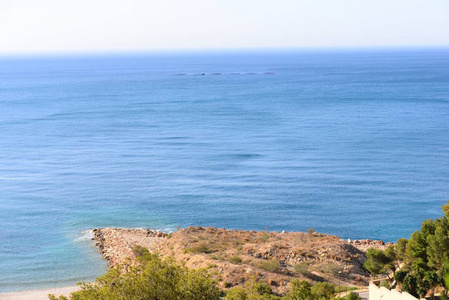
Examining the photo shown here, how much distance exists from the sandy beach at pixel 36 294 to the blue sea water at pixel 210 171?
149 cm

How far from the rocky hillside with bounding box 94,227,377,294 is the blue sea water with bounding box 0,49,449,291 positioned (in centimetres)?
507

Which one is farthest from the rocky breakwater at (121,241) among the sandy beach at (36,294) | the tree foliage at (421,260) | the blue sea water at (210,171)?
the tree foliage at (421,260)

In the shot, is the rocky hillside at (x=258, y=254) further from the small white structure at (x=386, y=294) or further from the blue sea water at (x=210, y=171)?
the small white structure at (x=386, y=294)

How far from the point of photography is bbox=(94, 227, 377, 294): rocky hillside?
113 feet

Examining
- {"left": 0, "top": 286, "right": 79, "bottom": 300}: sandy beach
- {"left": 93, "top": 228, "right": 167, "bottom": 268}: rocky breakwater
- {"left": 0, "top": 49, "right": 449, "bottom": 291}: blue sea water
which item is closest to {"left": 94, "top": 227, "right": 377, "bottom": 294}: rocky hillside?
{"left": 93, "top": 228, "right": 167, "bottom": 268}: rocky breakwater

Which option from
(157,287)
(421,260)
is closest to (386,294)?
(421,260)

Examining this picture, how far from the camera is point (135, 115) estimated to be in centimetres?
11656

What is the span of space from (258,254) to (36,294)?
624 inches

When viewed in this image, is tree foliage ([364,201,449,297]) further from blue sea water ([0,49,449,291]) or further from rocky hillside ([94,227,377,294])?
blue sea water ([0,49,449,291])

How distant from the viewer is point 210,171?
228 feet

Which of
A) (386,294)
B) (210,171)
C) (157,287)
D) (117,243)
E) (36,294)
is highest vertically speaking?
(157,287)

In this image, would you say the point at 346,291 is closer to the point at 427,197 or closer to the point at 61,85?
the point at 427,197

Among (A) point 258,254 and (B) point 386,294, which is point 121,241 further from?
(B) point 386,294

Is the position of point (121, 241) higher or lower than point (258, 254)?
lower
